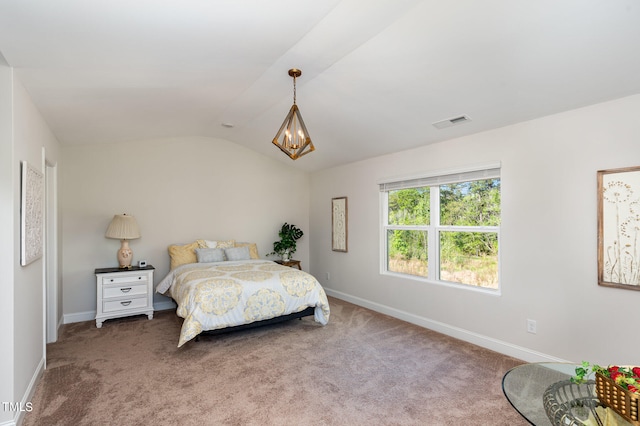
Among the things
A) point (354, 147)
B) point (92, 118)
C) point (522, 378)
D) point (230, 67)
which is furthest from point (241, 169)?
point (522, 378)

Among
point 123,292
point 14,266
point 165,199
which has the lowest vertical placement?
point 123,292

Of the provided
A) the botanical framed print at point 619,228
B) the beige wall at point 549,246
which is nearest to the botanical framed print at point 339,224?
the beige wall at point 549,246

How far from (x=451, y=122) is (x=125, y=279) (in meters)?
4.36

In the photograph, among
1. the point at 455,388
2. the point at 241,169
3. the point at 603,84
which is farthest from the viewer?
the point at 241,169

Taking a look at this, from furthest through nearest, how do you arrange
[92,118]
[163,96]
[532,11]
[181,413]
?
[92,118] → [163,96] → [181,413] → [532,11]

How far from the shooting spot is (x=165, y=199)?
17.5ft

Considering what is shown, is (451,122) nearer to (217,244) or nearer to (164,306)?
(217,244)

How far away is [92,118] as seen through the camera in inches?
144

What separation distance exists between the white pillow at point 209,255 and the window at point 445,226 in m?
2.41

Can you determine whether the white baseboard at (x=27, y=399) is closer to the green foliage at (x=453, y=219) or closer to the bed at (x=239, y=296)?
the bed at (x=239, y=296)

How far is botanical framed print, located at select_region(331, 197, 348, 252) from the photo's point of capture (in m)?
5.64

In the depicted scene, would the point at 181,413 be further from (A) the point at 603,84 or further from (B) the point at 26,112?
(A) the point at 603,84

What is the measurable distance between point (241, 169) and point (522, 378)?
506 centimetres

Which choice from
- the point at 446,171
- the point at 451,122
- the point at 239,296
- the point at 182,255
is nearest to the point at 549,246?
the point at 446,171
